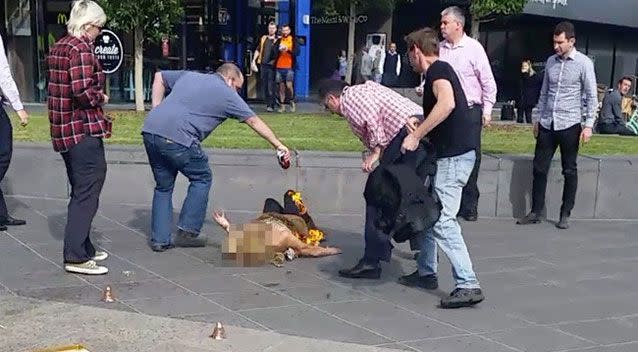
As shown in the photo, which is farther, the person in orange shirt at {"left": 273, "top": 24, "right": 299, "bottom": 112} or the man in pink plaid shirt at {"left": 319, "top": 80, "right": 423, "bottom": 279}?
the person in orange shirt at {"left": 273, "top": 24, "right": 299, "bottom": 112}

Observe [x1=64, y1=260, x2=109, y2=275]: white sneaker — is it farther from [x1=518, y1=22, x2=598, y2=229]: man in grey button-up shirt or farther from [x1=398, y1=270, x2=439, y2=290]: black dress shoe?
[x1=518, y1=22, x2=598, y2=229]: man in grey button-up shirt

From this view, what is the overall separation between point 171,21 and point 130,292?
30.9ft

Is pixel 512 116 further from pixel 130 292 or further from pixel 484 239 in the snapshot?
pixel 130 292

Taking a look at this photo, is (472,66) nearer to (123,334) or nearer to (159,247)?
(159,247)

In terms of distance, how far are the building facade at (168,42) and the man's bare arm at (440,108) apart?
1508cm

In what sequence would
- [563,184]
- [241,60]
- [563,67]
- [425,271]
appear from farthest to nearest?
[241,60] → [563,184] → [563,67] → [425,271]

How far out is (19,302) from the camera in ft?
18.0

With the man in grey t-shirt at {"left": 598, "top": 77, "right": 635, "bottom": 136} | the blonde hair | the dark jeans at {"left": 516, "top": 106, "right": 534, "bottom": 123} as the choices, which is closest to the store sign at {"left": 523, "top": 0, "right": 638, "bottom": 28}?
the dark jeans at {"left": 516, "top": 106, "right": 534, "bottom": 123}

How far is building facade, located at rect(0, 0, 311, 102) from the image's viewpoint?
20.3m

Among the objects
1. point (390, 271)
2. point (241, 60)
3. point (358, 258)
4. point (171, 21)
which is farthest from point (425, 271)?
point (241, 60)

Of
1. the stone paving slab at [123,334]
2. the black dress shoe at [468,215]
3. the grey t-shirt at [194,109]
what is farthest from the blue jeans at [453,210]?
the black dress shoe at [468,215]

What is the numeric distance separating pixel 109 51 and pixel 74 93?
549 inches

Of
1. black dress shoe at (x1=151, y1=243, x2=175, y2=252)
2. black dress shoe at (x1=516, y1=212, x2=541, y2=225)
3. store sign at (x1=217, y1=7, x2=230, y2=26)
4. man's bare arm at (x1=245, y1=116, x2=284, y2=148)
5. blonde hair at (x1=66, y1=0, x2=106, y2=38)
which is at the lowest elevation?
black dress shoe at (x1=516, y1=212, x2=541, y2=225)

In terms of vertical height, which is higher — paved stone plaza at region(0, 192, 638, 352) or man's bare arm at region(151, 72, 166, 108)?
man's bare arm at region(151, 72, 166, 108)
